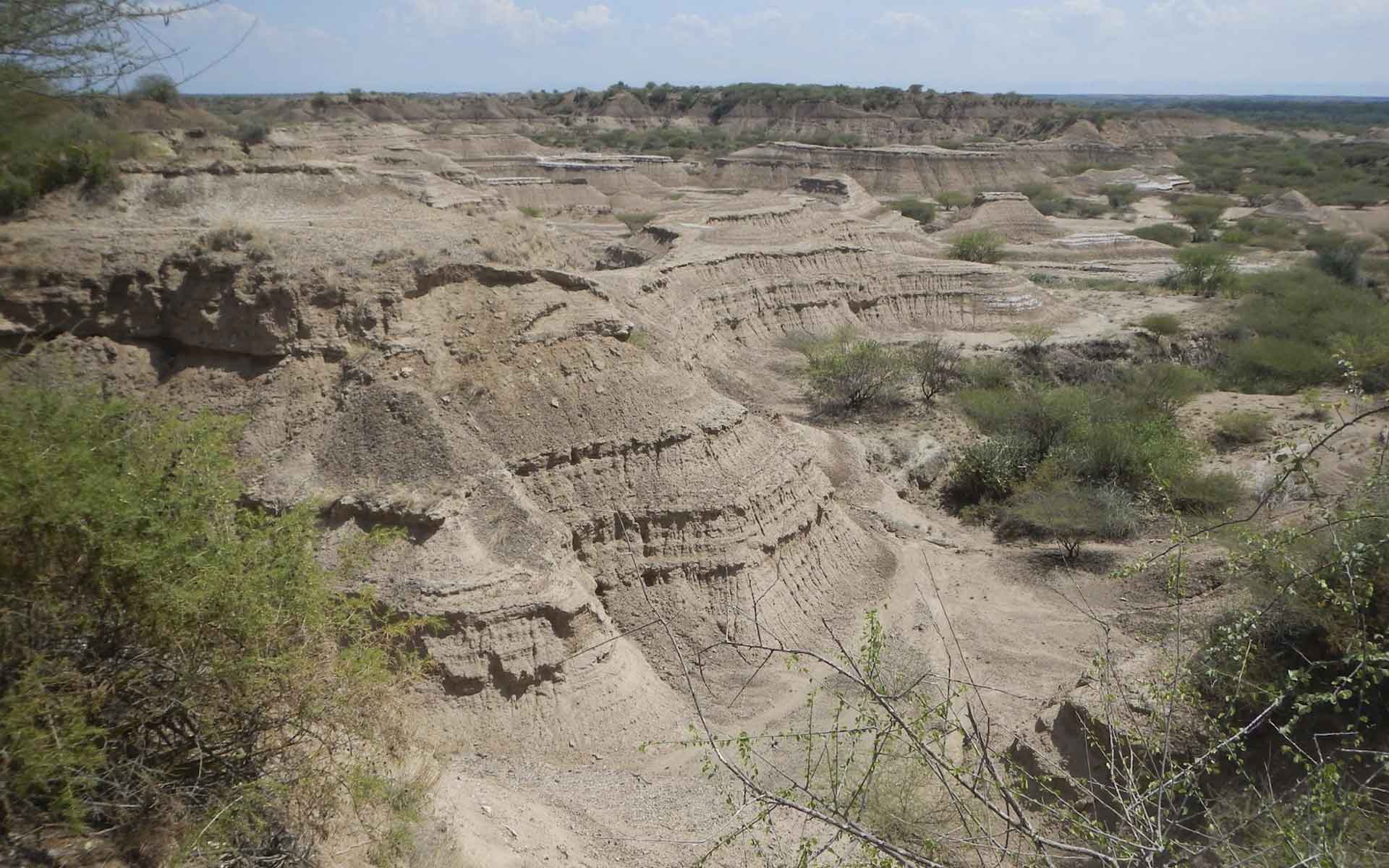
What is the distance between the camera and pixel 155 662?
20.2 ft

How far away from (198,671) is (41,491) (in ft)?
5.29

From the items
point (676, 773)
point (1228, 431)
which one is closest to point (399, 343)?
point (676, 773)

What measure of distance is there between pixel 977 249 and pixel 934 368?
17.3 meters

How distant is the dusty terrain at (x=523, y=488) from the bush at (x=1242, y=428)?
238 inches

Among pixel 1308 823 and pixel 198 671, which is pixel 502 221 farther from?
pixel 1308 823

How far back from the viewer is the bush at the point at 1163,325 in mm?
27844

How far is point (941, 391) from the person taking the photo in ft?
81.8

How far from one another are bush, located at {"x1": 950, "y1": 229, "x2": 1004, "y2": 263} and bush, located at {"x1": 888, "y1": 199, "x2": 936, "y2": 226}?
615cm

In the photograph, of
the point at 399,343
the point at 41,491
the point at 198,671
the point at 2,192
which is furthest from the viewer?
the point at 2,192

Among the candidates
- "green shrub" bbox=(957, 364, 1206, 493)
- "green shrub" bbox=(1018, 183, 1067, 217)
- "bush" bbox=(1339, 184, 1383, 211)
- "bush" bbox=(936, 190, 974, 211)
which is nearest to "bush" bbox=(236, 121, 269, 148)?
"green shrub" bbox=(957, 364, 1206, 493)

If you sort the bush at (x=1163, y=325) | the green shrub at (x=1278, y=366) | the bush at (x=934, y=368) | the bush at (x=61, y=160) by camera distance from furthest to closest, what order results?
the bush at (x=1163, y=325)
the bush at (x=934, y=368)
the green shrub at (x=1278, y=366)
the bush at (x=61, y=160)

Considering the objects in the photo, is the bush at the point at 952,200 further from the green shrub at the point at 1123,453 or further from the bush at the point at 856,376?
the green shrub at the point at 1123,453

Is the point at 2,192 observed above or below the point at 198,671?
above

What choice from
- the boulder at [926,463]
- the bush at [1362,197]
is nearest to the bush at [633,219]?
the boulder at [926,463]
